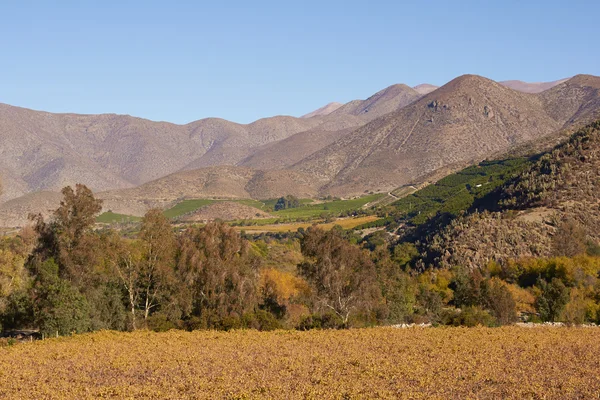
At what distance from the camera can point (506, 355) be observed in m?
25.3

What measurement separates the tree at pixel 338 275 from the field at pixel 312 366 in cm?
919

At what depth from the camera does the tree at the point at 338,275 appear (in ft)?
139

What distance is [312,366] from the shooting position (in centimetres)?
2375

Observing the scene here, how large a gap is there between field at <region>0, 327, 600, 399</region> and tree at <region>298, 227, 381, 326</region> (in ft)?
30.2

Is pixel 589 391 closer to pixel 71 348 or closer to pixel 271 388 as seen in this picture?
pixel 271 388

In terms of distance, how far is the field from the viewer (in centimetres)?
1972

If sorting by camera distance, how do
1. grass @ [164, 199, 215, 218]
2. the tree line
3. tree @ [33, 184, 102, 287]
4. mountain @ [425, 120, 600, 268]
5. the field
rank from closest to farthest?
1. the field
2. the tree line
3. tree @ [33, 184, 102, 287]
4. mountain @ [425, 120, 600, 268]
5. grass @ [164, 199, 215, 218]

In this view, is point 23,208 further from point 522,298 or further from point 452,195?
point 522,298

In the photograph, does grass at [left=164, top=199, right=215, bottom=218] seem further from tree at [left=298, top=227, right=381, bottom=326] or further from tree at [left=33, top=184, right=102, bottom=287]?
tree at [left=298, top=227, right=381, bottom=326]

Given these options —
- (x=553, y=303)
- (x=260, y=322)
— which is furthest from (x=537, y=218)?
(x=260, y=322)

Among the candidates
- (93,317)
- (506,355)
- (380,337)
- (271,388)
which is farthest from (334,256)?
(271,388)

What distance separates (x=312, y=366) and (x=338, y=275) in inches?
745

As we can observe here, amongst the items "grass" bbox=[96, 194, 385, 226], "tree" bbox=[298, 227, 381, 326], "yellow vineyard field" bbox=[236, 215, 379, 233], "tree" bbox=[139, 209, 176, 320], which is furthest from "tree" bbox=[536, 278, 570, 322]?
"grass" bbox=[96, 194, 385, 226]

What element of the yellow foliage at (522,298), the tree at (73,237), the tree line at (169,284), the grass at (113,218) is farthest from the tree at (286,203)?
the tree at (73,237)
